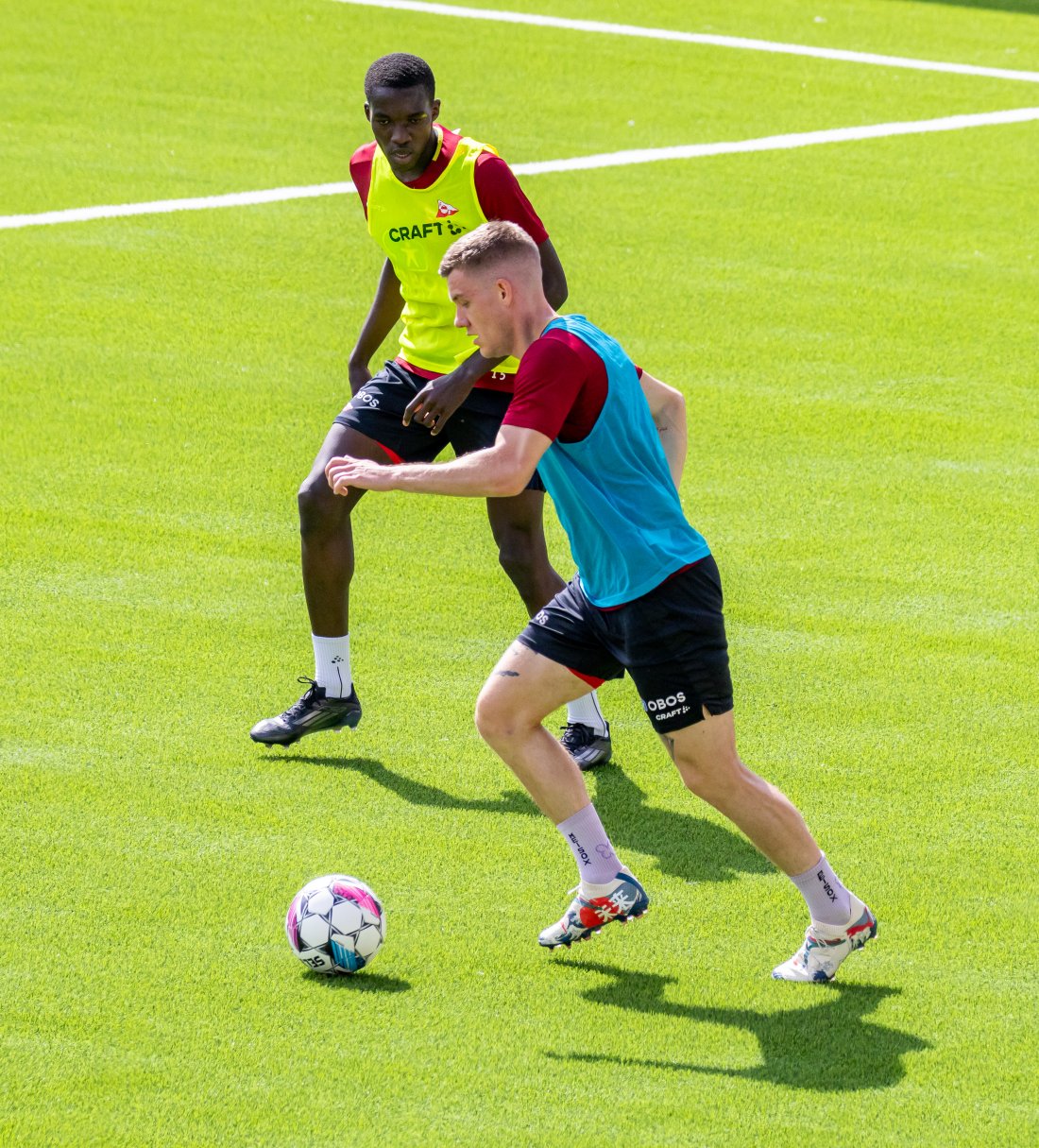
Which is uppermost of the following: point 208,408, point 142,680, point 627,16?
point 627,16

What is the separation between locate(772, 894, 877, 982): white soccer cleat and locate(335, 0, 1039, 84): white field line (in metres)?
17.9

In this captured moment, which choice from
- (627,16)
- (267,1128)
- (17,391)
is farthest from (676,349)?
(627,16)

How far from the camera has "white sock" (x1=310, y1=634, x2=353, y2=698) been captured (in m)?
7.93

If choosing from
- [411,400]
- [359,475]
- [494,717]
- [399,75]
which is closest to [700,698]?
[494,717]

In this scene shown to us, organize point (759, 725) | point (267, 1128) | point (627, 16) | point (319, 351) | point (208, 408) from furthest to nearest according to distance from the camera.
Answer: point (627, 16) < point (319, 351) < point (208, 408) < point (759, 725) < point (267, 1128)

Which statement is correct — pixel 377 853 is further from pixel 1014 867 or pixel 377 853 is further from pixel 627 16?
pixel 627 16

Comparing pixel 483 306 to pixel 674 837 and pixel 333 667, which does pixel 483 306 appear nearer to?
pixel 674 837

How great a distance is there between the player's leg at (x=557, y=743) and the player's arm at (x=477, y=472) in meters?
0.68

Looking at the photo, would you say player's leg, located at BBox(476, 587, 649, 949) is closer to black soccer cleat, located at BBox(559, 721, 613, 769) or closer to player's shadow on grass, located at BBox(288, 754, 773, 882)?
player's shadow on grass, located at BBox(288, 754, 773, 882)

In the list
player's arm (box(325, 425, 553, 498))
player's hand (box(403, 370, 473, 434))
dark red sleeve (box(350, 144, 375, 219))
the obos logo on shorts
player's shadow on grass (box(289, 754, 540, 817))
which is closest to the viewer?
player's arm (box(325, 425, 553, 498))

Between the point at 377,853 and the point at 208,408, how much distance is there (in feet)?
19.6

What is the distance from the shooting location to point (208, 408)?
12344mm

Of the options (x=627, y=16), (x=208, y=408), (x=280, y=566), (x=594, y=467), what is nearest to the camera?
(x=594, y=467)

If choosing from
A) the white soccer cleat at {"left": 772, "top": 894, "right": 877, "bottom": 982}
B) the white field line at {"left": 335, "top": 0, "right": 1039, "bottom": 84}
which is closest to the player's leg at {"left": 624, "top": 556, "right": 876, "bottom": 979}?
the white soccer cleat at {"left": 772, "top": 894, "right": 877, "bottom": 982}
